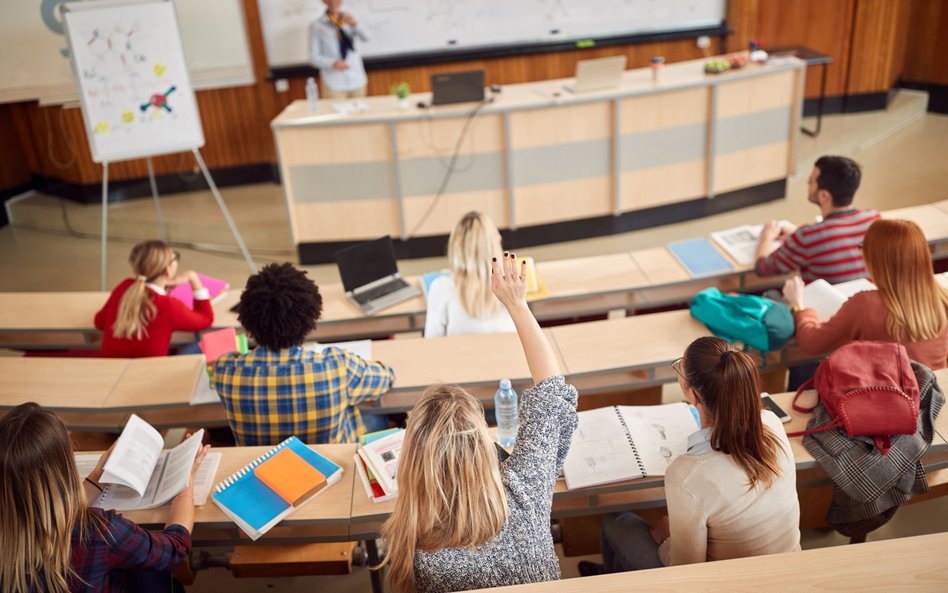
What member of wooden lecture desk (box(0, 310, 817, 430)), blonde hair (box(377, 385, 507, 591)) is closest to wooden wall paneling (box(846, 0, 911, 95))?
wooden lecture desk (box(0, 310, 817, 430))

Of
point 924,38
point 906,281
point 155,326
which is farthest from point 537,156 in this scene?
point 924,38

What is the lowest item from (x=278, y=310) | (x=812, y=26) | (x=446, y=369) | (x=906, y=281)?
(x=446, y=369)

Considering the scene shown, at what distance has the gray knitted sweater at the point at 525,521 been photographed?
1.89 metres

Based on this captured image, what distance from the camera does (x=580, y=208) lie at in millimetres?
6109

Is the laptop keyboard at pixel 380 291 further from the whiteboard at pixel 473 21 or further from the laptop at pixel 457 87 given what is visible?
the whiteboard at pixel 473 21

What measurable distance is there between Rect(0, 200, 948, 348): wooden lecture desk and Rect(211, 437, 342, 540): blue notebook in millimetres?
1267

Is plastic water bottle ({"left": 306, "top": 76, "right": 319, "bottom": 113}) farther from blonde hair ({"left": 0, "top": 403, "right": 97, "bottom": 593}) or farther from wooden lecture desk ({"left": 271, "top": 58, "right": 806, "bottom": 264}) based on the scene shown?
blonde hair ({"left": 0, "top": 403, "right": 97, "bottom": 593})

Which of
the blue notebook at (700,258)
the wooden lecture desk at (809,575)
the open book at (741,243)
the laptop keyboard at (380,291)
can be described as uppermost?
the wooden lecture desk at (809,575)

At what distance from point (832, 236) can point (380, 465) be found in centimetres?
241

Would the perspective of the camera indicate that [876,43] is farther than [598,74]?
Yes

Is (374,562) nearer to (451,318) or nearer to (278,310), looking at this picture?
(278,310)

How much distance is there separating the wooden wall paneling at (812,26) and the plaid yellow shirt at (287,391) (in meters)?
6.83

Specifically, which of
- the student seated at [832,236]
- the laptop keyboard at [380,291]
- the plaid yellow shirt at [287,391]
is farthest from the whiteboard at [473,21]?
the plaid yellow shirt at [287,391]

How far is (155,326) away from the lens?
3615mm
